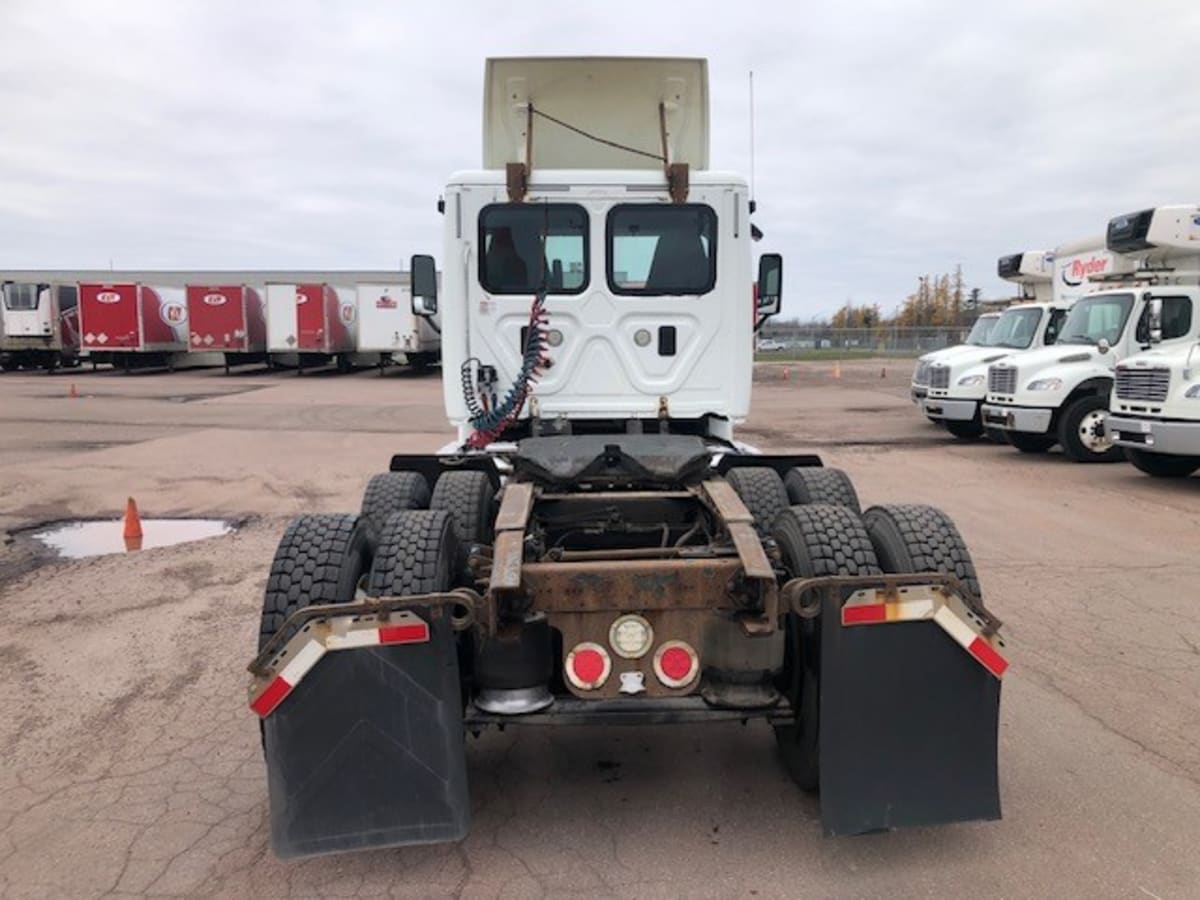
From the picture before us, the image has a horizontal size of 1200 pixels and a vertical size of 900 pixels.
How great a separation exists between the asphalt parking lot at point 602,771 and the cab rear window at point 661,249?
2.96 meters

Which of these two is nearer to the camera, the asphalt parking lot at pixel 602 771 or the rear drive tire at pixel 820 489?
the asphalt parking lot at pixel 602 771

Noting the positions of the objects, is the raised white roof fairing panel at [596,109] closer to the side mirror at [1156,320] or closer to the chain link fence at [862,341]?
the side mirror at [1156,320]

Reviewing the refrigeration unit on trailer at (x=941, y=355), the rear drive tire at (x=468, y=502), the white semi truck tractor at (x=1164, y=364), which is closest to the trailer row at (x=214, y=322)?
the refrigeration unit on trailer at (x=941, y=355)

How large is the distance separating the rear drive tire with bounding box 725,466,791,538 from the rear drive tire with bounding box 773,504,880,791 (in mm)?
921

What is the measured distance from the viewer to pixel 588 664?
2.99m

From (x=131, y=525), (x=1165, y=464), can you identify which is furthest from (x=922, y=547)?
(x=1165, y=464)

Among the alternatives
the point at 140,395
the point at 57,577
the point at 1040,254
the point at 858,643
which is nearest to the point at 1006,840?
the point at 858,643

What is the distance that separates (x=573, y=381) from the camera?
5.98 meters

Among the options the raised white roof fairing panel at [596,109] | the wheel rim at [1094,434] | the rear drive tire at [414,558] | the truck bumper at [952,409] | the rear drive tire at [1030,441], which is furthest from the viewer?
the truck bumper at [952,409]

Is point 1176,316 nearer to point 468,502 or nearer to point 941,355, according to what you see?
point 941,355

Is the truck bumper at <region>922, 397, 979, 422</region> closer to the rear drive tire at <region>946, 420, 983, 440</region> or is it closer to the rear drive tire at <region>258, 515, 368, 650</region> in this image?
the rear drive tire at <region>946, 420, 983, 440</region>

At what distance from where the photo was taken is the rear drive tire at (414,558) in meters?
3.15

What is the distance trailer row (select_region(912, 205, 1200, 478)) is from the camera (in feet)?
34.3

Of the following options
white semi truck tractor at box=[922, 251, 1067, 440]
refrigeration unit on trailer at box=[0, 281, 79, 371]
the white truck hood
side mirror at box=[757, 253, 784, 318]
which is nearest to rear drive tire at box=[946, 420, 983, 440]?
white semi truck tractor at box=[922, 251, 1067, 440]
